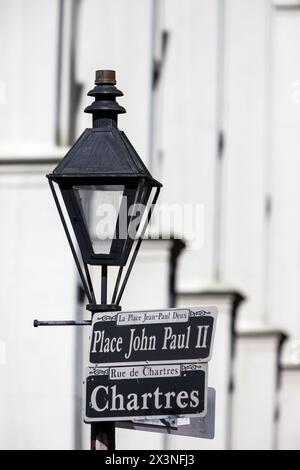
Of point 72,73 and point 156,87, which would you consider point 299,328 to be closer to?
point 156,87

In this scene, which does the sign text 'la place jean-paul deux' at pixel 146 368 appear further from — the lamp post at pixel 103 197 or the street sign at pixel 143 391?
the lamp post at pixel 103 197

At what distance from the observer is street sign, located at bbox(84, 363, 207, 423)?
7652mm

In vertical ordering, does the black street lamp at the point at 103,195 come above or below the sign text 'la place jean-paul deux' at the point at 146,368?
above

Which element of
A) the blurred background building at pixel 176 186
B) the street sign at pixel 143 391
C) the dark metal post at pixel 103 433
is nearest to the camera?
the street sign at pixel 143 391

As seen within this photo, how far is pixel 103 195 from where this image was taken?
7984mm

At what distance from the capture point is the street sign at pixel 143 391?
7.65 meters

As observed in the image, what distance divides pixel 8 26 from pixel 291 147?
14.9 meters

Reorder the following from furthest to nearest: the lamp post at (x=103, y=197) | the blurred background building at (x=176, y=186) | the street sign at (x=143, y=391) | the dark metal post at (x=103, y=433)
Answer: the blurred background building at (x=176, y=186), the lamp post at (x=103, y=197), the dark metal post at (x=103, y=433), the street sign at (x=143, y=391)

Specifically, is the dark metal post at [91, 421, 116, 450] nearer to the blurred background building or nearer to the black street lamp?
the black street lamp

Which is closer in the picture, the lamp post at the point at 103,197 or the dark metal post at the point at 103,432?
the dark metal post at the point at 103,432

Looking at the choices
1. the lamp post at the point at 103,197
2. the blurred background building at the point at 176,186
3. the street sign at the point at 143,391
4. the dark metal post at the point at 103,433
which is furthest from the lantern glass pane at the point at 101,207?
the blurred background building at the point at 176,186

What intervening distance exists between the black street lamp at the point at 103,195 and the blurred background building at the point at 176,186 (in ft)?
20.4

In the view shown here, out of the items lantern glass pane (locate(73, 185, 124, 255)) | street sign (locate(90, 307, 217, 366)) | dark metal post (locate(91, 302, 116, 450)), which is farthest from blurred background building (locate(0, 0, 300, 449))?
street sign (locate(90, 307, 217, 366))

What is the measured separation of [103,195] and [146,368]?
0.76 meters
